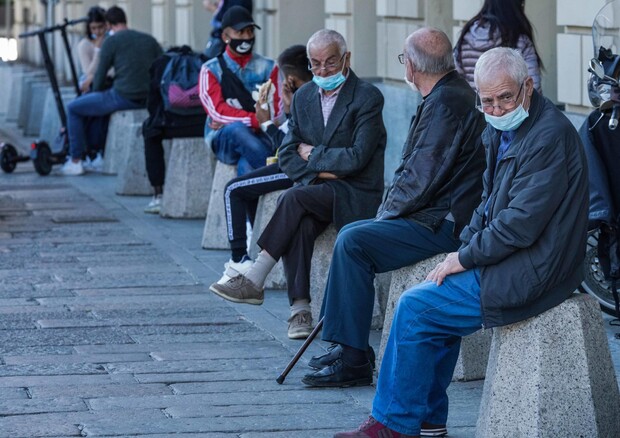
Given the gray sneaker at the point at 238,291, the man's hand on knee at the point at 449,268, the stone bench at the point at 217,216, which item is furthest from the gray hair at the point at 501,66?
the stone bench at the point at 217,216

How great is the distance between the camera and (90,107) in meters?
14.0

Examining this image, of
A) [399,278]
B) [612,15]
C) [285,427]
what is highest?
[612,15]

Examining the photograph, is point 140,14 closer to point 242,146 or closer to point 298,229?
point 242,146

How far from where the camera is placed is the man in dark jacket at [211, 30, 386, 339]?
704 cm

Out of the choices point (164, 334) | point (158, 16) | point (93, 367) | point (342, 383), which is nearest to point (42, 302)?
point (164, 334)

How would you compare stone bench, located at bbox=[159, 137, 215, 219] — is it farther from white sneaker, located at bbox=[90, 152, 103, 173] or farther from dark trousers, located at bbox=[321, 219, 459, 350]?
dark trousers, located at bbox=[321, 219, 459, 350]

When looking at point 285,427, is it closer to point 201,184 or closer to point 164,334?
point 164,334

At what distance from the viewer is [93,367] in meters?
6.54

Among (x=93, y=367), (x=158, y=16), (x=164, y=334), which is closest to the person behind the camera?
(x=93, y=367)

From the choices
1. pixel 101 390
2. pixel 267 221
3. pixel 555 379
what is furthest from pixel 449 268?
pixel 267 221

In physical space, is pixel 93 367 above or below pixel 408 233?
below

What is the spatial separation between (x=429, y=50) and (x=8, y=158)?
32.9 ft

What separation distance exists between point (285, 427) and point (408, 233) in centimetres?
105

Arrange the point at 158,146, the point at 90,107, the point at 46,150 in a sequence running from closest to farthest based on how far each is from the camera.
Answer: the point at 158,146 → the point at 90,107 → the point at 46,150
